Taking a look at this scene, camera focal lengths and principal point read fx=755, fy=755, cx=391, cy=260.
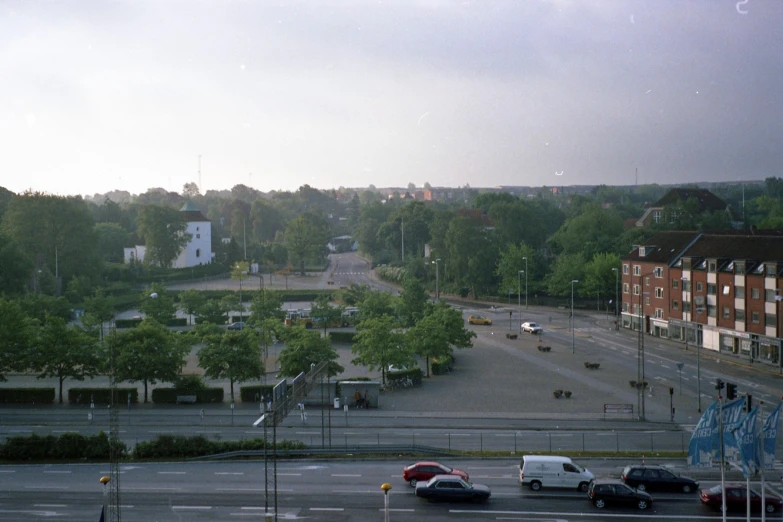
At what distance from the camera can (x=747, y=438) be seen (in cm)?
1270

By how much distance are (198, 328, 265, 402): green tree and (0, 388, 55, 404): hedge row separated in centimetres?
589

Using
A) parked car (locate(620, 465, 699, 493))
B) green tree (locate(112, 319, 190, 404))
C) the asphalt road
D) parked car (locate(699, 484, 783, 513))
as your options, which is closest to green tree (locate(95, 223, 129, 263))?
green tree (locate(112, 319, 190, 404))

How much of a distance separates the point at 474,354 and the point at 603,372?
22.5 feet

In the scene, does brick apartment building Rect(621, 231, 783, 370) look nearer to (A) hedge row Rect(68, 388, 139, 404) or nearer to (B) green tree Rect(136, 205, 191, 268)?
(A) hedge row Rect(68, 388, 139, 404)

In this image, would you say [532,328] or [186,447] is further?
[532,328]

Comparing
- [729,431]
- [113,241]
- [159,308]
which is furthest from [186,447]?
[113,241]

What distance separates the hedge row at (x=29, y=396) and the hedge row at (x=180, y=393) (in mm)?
3992

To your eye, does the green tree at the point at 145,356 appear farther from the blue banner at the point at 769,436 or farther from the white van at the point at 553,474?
the blue banner at the point at 769,436

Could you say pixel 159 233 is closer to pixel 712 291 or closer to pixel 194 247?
pixel 194 247

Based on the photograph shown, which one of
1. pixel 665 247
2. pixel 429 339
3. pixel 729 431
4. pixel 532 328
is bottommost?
pixel 532 328

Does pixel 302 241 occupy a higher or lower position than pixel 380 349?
higher

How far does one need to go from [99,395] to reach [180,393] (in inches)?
120

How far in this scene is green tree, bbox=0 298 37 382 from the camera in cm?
2908

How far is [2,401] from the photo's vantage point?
2888cm
